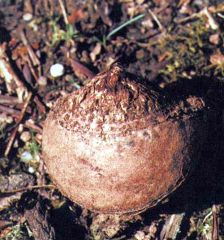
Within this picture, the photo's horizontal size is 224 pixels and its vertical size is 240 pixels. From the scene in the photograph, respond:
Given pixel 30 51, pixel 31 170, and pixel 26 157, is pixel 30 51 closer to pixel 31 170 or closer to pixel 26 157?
pixel 26 157

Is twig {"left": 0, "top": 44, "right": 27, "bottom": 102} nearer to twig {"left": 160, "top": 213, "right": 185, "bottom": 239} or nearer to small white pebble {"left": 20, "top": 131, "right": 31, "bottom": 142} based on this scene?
small white pebble {"left": 20, "top": 131, "right": 31, "bottom": 142}

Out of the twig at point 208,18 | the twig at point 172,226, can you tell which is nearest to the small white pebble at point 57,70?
the twig at point 208,18

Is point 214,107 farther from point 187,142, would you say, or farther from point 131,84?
point 131,84

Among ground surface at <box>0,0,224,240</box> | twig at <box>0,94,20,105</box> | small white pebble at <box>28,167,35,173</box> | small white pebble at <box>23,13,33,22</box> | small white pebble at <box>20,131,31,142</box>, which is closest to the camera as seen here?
ground surface at <box>0,0,224,240</box>

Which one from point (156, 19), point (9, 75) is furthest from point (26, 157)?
point (156, 19)

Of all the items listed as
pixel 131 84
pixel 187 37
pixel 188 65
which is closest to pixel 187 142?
pixel 131 84

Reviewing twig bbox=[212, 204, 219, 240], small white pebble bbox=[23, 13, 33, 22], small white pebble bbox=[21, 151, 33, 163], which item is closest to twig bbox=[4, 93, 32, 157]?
small white pebble bbox=[21, 151, 33, 163]
